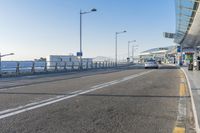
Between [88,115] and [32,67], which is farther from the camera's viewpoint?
[32,67]

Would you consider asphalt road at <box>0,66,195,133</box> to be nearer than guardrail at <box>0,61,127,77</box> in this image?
Yes

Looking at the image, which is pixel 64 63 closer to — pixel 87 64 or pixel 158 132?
pixel 87 64

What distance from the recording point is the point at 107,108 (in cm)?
832

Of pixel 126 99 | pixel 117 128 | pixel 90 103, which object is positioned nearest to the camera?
pixel 117 128

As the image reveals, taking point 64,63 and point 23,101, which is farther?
point 64,63

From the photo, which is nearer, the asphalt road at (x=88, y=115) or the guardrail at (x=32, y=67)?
the asphalt road at (x=88, y=115)

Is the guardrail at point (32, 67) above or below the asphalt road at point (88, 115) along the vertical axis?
above

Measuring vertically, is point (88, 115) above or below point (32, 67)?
below

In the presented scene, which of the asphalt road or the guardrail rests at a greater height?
the guardrail

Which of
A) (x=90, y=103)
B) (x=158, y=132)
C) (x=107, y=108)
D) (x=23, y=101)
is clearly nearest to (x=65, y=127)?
(x=158, y=132)

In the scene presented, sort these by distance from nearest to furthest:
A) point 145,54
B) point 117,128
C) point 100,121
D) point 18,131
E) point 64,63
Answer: point 18,131, point 117,128, point 100,121, point 64,63, point 145,54

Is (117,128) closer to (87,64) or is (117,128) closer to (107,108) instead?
(107,108)

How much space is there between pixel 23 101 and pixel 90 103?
Result: 2.18m

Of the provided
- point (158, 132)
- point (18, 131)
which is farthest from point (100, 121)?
point (18, 131)
